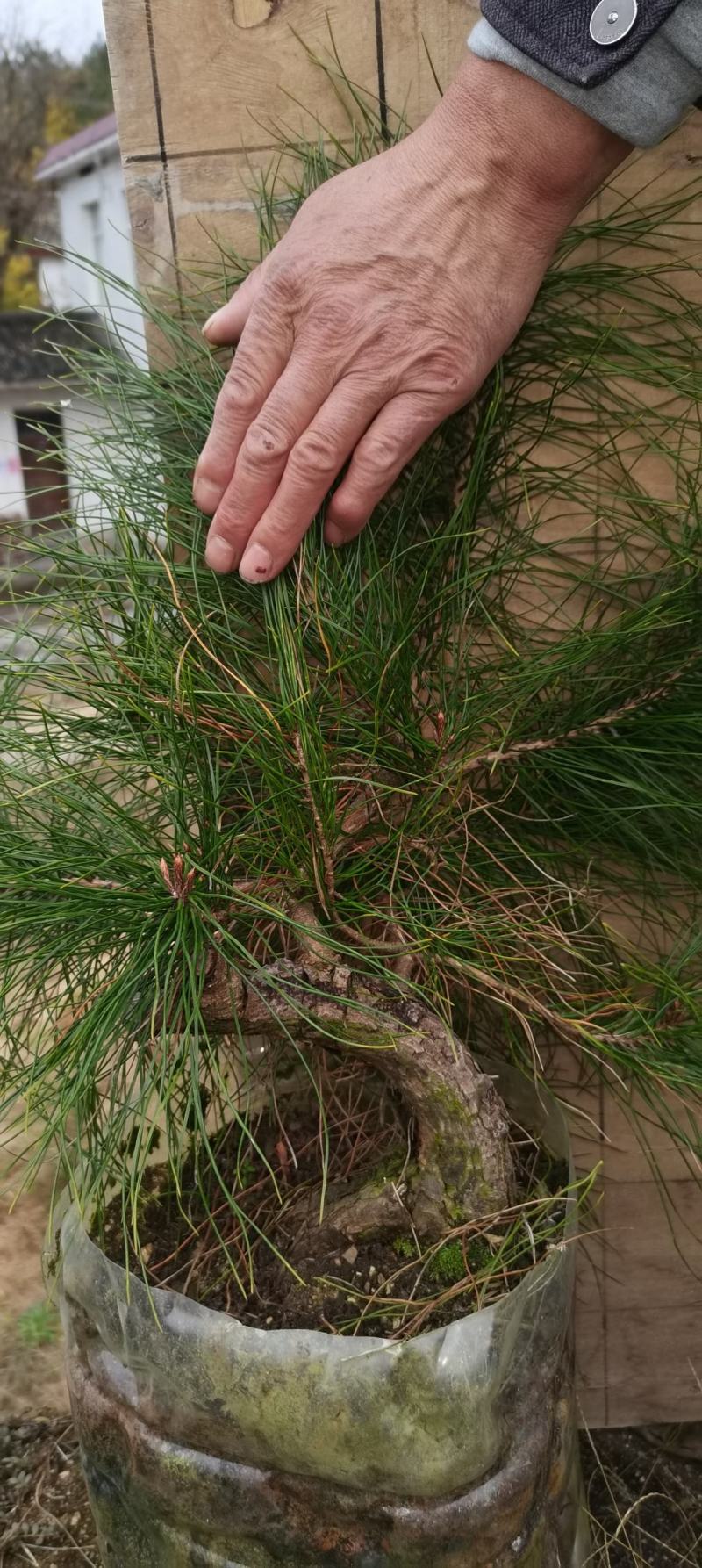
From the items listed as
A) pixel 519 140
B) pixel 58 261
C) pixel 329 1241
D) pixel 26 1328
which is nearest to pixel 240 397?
pixel 519 140

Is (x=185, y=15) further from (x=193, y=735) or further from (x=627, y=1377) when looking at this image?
(x=627, y=1377)

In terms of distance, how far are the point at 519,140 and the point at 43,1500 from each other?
1040mm

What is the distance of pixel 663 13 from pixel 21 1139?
3.45ft

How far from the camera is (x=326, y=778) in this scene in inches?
22.3

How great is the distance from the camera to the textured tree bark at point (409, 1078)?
0.62 metres

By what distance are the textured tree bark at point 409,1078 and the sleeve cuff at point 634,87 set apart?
1.49 ft

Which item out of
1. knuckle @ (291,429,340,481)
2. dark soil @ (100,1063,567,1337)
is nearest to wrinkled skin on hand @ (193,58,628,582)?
knuckle @ (291,429,340,481)

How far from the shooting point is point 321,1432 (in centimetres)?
58

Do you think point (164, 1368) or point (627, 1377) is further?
point (627, 1377)

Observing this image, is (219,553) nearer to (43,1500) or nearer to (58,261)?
(43,1500)

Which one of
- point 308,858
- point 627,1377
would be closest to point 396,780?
point 308,858

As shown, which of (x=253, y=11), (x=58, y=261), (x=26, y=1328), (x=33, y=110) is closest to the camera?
(x=253, y=11)

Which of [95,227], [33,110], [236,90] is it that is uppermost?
[33,110]

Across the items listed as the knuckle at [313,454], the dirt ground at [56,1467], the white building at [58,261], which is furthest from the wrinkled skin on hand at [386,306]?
the white building at [58,261]
